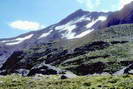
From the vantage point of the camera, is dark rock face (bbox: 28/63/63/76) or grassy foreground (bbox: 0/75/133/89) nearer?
grassy foreground (bbox: 0/75/133/89)

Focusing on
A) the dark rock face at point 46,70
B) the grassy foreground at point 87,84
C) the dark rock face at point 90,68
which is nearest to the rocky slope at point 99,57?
the dark rock face at point 90,68

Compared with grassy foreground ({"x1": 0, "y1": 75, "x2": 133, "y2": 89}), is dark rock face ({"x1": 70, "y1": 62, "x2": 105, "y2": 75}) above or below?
above

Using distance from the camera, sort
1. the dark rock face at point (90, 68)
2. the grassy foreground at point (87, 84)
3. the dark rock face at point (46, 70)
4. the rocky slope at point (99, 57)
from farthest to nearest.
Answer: the dark rock face at point (90, 68)
the rocky slope at point (99, 57)
the dark rock face at point (46, 70)
the grassy foreground at point (87, 84)

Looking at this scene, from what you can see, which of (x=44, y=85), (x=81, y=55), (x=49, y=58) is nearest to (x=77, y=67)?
(x=81, y=55)

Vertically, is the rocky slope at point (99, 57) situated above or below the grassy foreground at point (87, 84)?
above

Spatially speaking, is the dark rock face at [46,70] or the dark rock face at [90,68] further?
the dark rock face at [90,68]

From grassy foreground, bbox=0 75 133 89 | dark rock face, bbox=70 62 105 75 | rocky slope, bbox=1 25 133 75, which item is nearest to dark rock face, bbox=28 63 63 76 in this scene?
rocky slope, bbox=1 25 133 75

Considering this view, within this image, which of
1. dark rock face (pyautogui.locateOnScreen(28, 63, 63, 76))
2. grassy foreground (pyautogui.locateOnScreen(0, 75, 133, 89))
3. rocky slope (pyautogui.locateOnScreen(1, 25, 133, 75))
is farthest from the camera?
rocky slope (pyautogui.locateOnScreen(1, 25, 133, 75))

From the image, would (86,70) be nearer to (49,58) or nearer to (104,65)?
(104,65)

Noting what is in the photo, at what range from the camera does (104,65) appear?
5517 inches

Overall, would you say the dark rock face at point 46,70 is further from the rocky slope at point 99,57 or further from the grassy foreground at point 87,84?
the grassy foreground at point 87,84

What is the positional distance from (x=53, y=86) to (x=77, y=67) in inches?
4222

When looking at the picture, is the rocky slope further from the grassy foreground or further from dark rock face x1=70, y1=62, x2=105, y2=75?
the grassy foreground

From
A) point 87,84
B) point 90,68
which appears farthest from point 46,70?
point 90,68
